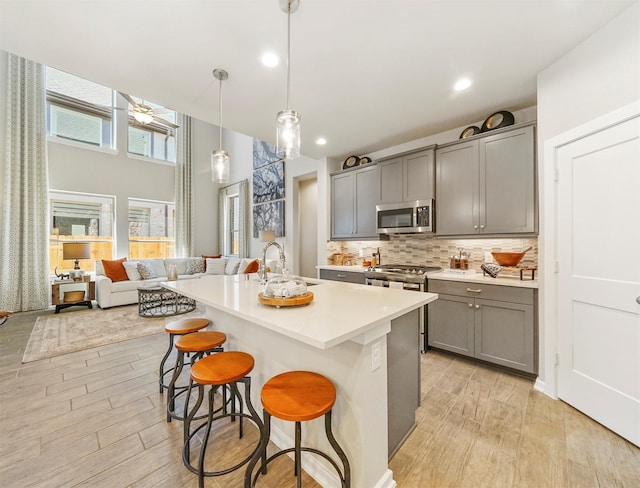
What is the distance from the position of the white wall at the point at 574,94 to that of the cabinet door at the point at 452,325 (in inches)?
23.9

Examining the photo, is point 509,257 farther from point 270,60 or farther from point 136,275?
point 136,275

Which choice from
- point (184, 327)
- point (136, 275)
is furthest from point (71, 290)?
point (184, 327)

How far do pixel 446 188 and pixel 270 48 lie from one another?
2.42m

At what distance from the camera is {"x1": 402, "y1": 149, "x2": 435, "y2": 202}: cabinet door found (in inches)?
134

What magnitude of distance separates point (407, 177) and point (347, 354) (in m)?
2.90

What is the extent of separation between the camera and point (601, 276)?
6.29 feet

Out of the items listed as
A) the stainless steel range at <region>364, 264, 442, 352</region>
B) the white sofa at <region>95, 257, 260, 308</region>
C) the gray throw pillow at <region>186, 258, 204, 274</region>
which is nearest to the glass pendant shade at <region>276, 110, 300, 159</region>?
the stainless steel range at <region>364, 264, 442, 352</region>

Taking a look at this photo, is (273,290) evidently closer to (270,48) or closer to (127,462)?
(127,462)

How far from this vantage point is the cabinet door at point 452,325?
2.84 meters

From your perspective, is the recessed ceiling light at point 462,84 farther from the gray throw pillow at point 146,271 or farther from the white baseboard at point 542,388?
the gray throw pillow at point 146,271

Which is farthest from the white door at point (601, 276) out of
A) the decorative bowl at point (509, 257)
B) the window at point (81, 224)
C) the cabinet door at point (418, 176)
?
the window at point (81, 224)

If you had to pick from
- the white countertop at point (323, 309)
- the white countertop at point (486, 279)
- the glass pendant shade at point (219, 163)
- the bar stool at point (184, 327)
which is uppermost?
the glass pendant shade at point (219, 163)

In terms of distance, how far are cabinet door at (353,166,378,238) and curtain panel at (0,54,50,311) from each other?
5803 millimetres

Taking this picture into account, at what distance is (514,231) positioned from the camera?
9.00ft
